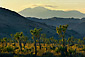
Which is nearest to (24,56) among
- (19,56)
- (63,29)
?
(19,56)

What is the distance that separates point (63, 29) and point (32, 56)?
24937 mm

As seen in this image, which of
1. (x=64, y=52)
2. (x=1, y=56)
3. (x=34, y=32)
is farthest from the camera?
(x=34, y=32)

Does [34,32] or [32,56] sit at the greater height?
[34,32]

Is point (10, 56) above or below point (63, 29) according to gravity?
below

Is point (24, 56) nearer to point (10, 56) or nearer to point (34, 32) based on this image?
point (10, 56)

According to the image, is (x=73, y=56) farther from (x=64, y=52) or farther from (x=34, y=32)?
(x=34, y=32)

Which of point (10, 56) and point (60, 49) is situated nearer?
point (10, 56)

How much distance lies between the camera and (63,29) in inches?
2975

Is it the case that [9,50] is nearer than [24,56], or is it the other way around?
[24,56]

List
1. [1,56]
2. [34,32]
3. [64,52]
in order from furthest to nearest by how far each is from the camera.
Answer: [34,32], [64,52], [1,56]

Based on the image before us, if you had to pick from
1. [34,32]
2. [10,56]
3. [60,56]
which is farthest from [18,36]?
[60,56]

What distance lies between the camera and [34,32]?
74438 mm

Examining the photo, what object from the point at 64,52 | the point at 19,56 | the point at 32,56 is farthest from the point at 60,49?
the point at 19,56

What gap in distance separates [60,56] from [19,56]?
1441cm
